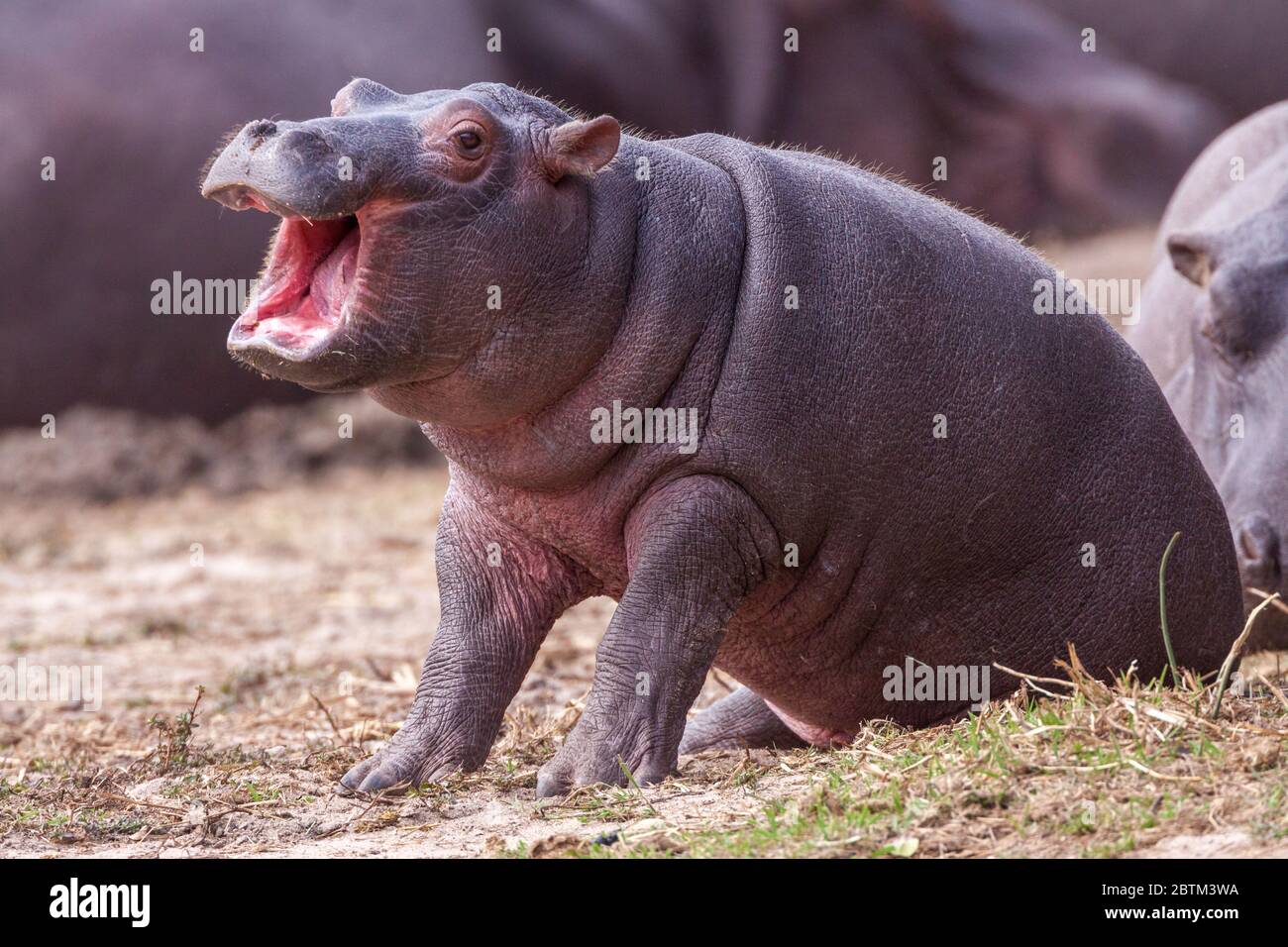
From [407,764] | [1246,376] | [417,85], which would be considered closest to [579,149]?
[407,764]

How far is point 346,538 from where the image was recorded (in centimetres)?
1045

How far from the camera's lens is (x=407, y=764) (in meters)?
4.22

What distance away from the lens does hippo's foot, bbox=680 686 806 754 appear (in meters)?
5.23

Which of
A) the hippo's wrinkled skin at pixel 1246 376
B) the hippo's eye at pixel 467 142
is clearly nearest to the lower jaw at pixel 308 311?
the hippo's eye at pixel 467 142

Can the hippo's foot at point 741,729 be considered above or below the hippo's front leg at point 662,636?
below

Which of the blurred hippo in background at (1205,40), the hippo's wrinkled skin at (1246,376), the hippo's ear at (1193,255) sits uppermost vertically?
the blurred hippo in background at (1205,40)

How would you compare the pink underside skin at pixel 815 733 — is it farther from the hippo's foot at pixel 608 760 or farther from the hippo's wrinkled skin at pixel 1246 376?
the hippo's wrinkled skin at pixel 1246 376

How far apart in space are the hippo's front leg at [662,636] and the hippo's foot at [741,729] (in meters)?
1.18

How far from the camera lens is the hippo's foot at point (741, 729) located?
5.23 m

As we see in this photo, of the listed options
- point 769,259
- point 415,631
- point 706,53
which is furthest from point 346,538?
point 769,259

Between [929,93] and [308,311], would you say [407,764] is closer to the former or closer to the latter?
[308,311]

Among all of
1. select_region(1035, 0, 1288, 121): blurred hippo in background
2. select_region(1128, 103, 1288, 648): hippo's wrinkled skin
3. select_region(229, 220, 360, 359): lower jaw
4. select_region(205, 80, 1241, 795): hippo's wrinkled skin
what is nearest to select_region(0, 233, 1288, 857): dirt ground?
select_region(205, 80, 1241, 795): hippo's wrinkled skin

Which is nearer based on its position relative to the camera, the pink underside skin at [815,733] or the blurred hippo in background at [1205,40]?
the pink underside skin at [815,733]

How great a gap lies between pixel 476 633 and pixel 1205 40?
413 inches
